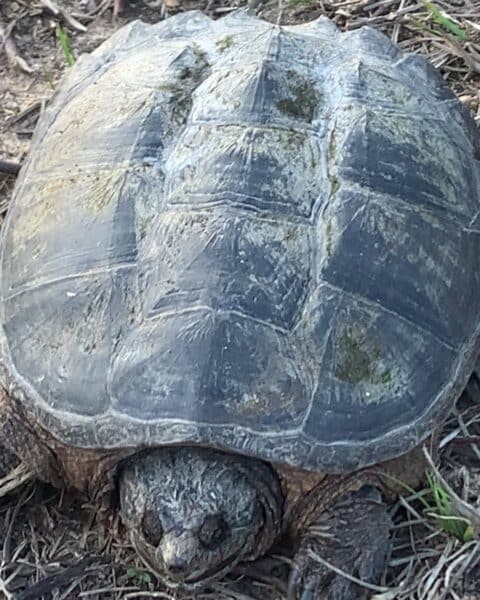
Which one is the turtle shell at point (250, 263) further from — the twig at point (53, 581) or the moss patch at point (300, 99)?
the twig at point (53, 581)

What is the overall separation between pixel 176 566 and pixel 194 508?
5.1 inches

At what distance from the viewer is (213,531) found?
260 cm

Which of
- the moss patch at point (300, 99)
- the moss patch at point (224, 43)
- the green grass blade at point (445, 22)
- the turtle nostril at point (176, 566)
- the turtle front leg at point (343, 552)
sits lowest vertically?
the turtle front leg at point (343, 552)

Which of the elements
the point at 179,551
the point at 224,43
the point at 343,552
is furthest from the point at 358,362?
the point at 224,43

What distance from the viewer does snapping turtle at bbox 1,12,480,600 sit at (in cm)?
258

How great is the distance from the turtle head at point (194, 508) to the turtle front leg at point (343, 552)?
0.43 feet

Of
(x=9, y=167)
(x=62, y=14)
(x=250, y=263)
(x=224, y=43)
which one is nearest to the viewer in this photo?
(x=250, y=263)

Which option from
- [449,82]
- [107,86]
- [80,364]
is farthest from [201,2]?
[80,364]

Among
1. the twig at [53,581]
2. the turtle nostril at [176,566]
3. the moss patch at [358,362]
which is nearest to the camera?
the turtle nostril at [176,566]

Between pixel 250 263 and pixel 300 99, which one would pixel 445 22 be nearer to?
pixel 300 99

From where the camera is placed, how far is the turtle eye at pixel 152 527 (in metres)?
2.62

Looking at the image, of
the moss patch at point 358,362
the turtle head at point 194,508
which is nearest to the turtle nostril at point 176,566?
the turtle head at point 194,508

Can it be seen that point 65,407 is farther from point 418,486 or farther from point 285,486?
point 418,486

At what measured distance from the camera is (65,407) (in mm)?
2701
